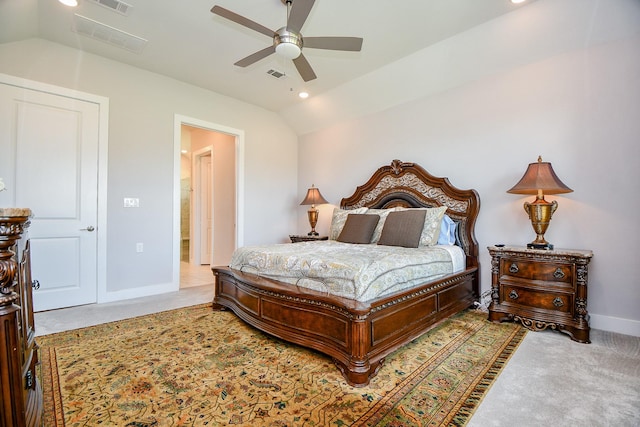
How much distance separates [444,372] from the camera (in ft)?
6.59

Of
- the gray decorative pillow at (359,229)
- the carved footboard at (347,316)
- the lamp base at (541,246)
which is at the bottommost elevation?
the carved footboard at (347,316)

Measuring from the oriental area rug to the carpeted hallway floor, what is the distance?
0.34 ft

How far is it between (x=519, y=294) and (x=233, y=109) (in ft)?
14.8

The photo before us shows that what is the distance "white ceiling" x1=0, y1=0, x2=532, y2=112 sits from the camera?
9.15 ft

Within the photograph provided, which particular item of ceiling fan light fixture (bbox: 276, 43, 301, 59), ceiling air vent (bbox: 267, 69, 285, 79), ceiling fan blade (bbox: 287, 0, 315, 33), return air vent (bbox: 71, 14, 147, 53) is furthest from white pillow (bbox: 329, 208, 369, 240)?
return air vent (bbox: 71, 14, 147, 53)

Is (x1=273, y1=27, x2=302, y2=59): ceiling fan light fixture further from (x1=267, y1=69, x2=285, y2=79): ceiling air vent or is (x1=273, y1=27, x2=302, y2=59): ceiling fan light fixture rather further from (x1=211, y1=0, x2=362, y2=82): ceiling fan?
(x1=267, y1=69, x2=285, y2=79): ceiling air vent

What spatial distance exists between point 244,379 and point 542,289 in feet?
8.45

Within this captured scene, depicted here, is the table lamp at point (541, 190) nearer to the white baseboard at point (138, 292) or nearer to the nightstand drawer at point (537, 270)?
the nightstand drawer at point (537, 270)

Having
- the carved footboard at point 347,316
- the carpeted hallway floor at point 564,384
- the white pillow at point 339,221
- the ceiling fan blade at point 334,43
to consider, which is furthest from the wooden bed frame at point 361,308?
the ceiling fan blade at point 334,43

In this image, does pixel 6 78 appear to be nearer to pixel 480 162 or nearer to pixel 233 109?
pixel 233 109

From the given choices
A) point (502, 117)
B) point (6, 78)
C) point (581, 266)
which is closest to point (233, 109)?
point (6, 78)

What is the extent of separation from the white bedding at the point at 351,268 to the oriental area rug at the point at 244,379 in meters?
0.49

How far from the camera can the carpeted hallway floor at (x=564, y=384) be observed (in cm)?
156

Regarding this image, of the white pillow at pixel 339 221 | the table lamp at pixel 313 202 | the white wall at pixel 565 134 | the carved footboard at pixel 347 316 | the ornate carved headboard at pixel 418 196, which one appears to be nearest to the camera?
the carved footboard at pixel 347 316
